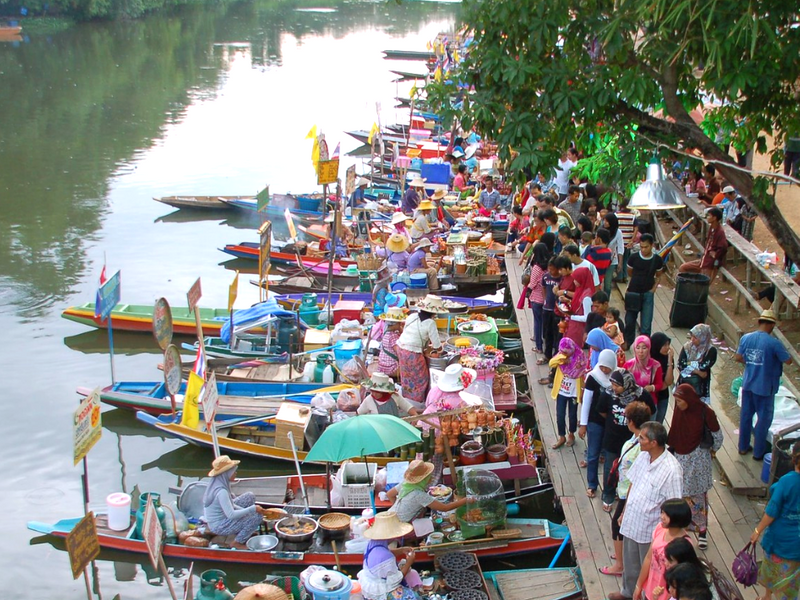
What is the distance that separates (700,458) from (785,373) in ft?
10.6

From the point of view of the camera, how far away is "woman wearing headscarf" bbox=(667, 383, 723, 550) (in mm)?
6227

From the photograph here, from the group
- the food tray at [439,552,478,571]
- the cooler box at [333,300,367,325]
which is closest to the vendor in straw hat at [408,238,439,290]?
the cooler box at [333,300,367,325]

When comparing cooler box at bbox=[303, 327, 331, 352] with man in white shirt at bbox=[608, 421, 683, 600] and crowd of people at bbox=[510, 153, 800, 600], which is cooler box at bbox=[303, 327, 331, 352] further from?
man in white shirt at bbox=[608, 421, 683, 600]

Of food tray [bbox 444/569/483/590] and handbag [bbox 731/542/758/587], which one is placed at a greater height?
handbag [bbox 731/542/758/587]

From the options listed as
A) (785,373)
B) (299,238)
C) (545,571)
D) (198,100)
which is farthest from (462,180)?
(198,100)

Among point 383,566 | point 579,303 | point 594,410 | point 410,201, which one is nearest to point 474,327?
point 579,303

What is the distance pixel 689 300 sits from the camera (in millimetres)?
10172

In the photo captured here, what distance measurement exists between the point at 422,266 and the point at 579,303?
632 cm

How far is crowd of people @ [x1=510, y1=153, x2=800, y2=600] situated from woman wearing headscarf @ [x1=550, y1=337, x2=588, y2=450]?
0.03 ft

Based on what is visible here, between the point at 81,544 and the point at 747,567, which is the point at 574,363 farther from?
the point at 81,544

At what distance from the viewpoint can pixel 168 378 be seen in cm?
989

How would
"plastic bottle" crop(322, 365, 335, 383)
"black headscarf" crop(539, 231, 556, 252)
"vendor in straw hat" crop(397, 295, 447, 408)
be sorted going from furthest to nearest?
"plastic bottle" crop(322, 365, 335, 383) → "black headscarf" crop(539, 231, 556, 252) → "vendor in straw hat" crop(397, 295, 447, 408)

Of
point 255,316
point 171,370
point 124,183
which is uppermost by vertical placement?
point 171,370

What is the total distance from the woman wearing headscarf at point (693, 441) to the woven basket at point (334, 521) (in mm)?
3254
